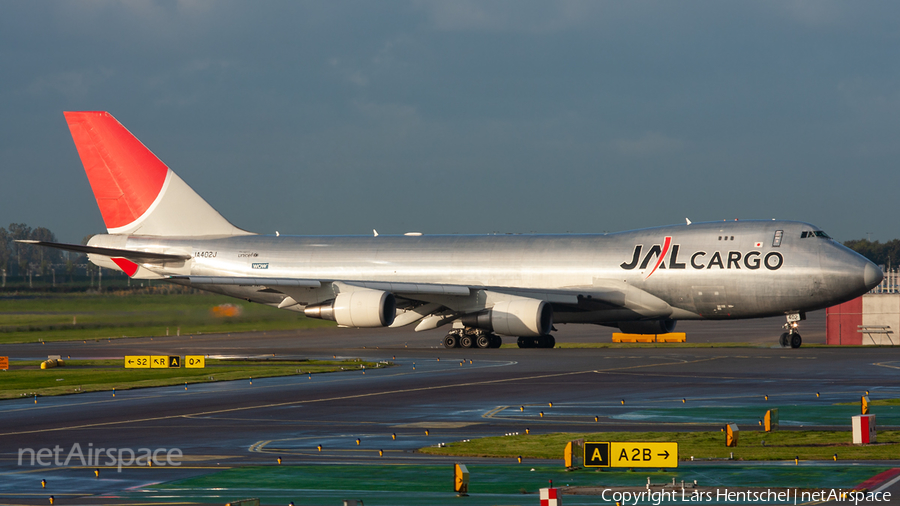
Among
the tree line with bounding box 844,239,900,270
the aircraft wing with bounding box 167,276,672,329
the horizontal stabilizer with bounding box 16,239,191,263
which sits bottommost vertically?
the aircraft wing with bounding box 167,276,672,329

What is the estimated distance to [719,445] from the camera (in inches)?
581

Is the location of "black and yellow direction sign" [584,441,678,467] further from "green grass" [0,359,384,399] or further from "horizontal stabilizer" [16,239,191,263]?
"horizontal stabilizer" [16,239,191,263]

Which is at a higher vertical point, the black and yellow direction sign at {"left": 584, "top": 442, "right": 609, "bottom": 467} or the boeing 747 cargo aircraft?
the boeing 747 cargo aircraft

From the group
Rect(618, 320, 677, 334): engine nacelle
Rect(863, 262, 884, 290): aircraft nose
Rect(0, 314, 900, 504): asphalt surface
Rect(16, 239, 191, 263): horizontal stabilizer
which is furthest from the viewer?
Rect(16, 239, 191, 263): horizontal stabilizer

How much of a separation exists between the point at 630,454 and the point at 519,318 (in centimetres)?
2938

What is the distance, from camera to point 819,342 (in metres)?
55.7

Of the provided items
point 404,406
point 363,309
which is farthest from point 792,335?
point 404,406

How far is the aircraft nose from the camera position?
39.6 m

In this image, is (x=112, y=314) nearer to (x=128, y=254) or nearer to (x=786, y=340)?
(x=128, y=254)

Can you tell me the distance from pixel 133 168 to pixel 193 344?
9803mm

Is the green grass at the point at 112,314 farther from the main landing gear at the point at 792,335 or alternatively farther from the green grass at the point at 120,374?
the main landing gear at the point at 792,335

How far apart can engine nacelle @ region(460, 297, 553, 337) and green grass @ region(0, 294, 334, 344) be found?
14.5 m

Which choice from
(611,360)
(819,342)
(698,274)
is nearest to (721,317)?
(698,274)

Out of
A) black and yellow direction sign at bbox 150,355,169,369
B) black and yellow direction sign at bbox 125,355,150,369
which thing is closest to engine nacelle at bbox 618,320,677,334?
black and yellow direction sign at bbox 150,355,169,369
